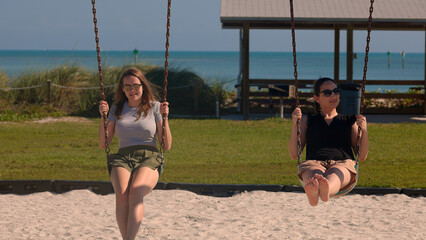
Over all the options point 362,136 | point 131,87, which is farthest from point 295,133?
point 131,87

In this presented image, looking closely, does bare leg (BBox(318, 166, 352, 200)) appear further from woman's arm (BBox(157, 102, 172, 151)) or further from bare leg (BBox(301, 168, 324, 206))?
woman's arm (BBox(157, 102, 172, 151))

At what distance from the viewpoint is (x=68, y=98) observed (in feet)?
54.0

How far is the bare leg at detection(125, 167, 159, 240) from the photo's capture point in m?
4.67

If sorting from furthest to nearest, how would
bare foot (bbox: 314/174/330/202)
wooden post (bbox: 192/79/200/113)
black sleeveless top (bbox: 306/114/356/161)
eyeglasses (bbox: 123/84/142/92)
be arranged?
wooden post (bbox: 192/79/200/113) → eyeglasses (bbox: 123/84/142/92) → black sleeveless top (bbox: 306/114/356/161) → bare foot (bbox: 314/174/330/202)

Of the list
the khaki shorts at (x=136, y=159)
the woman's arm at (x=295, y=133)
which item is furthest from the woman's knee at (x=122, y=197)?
the woman's arm at (x=295, y=133)

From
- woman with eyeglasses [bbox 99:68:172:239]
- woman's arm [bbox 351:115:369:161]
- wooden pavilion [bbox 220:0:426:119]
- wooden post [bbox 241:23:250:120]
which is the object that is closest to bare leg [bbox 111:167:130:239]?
woman with eyeglasses [bbox 99:68:172:239]

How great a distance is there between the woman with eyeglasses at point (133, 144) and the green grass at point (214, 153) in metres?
3.05

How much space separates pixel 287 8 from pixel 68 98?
578 cm

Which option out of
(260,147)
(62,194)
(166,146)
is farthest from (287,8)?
(166,146)

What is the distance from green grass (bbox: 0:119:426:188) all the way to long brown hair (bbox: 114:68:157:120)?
3016mm

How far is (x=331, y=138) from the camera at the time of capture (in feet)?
16.4

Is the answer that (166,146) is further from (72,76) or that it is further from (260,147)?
(72,76)

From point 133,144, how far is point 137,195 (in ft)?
1.61

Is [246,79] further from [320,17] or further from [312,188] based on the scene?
[312,188]
